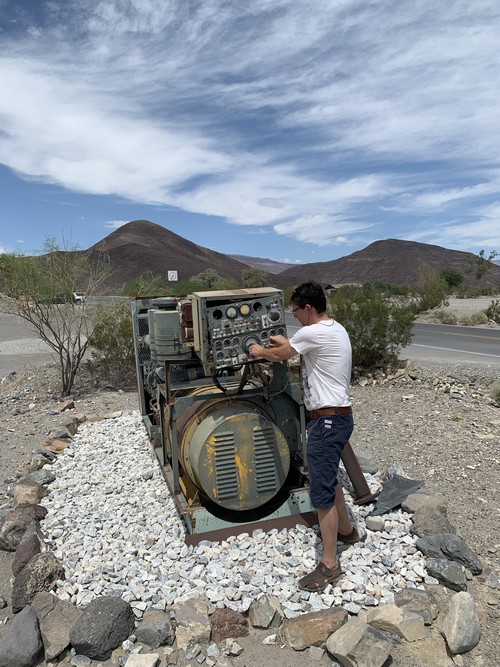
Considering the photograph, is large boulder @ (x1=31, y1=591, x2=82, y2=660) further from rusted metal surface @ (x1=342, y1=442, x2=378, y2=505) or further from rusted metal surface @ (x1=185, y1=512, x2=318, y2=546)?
rusted metal surface @ (x1=342, y1=442, x2=378, y2=505)

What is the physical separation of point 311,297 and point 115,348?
779 cm

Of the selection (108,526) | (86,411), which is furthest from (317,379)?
(86,411)

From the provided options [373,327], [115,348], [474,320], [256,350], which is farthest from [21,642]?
[474,320]

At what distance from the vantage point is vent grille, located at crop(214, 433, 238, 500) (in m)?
4.02

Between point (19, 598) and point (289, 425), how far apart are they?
2443 millimetres

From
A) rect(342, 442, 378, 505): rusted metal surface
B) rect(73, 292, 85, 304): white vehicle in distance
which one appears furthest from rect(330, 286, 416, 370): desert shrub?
rect(342, 442, 378, 505): rusted metal surface

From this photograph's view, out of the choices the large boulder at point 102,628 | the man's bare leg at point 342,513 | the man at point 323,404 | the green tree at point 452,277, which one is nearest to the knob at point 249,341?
the man at point 323,404

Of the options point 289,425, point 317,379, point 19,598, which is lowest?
point 19,598

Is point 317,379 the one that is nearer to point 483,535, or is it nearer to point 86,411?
point 483,535

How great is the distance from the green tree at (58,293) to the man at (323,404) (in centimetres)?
722

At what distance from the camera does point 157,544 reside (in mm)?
4180

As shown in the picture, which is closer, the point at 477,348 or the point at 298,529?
the point at 298,529

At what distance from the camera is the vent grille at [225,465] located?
4020 millimetres

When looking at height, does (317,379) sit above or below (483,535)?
above
